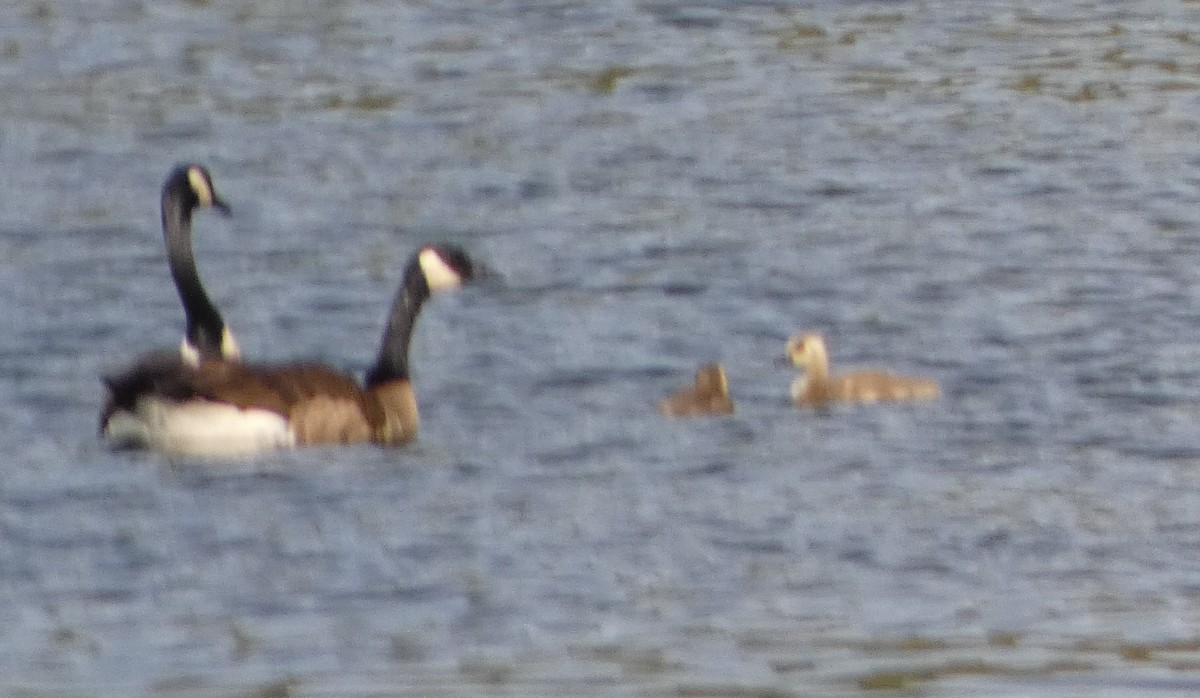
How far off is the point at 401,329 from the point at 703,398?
1.60 m

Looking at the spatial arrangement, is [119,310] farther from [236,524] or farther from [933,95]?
[933,95]

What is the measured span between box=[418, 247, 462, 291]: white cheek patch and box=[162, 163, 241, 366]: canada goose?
94cm

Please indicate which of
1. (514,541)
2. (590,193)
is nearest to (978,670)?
(514,541)

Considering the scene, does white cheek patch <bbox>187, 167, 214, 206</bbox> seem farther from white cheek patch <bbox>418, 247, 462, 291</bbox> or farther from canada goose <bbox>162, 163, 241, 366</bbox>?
white cheek patch <bbox>418, 247, 462, 291</bbox>

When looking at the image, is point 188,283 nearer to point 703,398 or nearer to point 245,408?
point 245,408

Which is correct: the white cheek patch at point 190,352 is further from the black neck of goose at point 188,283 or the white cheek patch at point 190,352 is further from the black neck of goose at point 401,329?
the black neck of goose at point 401,329

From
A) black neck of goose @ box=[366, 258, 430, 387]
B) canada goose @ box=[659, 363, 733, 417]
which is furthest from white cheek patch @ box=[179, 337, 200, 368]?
canada goose @ box=[659, 363, 733, 417]

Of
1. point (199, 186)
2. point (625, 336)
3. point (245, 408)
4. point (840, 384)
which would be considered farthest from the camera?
point (199, 186)

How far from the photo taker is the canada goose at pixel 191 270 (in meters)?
14.0

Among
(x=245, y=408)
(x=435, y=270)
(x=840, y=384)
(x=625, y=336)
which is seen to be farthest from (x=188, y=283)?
(x=840, y=384)

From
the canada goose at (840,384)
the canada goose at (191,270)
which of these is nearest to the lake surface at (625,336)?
the canada goose at (840,384)

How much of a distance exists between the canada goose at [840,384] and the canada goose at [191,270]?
256 cm

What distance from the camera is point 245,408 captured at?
1305 centimetres

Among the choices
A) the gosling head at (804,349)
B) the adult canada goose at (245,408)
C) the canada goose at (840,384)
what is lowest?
the adult canada goose at (245,408)
